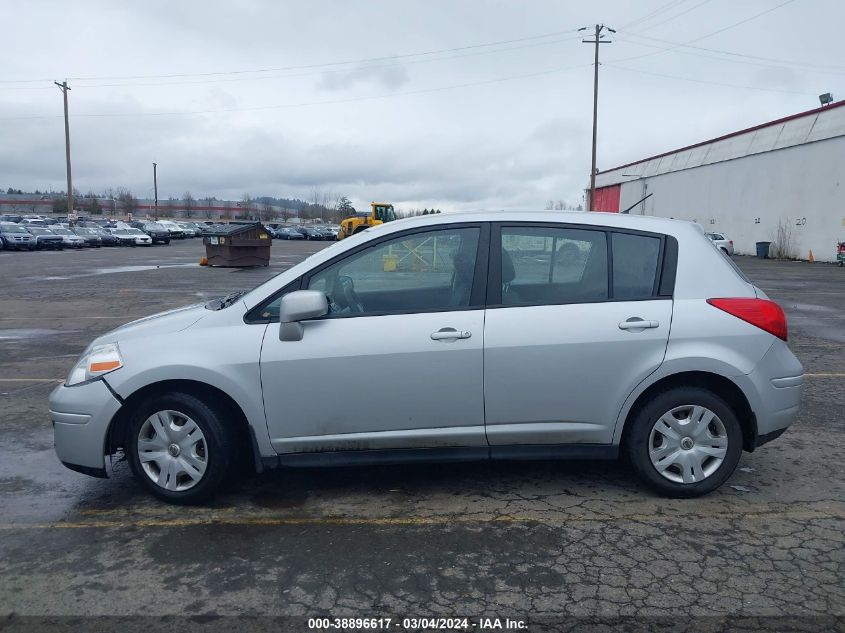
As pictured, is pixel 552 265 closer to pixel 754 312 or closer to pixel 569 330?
pixel 569 330

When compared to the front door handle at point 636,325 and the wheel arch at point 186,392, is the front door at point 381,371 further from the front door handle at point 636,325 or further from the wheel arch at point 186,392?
the front door handle at point 636,325

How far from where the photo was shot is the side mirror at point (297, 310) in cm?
420

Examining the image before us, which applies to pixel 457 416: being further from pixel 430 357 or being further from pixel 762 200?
pixel 762 200

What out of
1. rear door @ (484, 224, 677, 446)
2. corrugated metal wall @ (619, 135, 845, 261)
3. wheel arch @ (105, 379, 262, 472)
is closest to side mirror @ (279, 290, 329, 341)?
wheel arch @ (105, 379, 262, 472)

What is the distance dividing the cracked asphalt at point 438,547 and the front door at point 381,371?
473 millimetres

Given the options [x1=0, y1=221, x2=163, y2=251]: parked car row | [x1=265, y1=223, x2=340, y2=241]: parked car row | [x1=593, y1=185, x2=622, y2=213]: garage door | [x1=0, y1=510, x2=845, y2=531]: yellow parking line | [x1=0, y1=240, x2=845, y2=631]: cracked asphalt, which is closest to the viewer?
[x1=0, y1=240, x2=845, y2=631]: cracked asphalt

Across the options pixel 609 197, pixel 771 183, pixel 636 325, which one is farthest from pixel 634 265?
pixel 609 197

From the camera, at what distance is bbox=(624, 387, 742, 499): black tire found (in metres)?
4.36

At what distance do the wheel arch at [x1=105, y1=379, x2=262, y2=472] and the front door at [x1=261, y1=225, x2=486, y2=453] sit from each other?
249 mm

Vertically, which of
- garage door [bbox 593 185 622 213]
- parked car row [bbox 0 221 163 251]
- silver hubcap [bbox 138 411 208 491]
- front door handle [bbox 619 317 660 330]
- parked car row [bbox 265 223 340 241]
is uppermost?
garage door [bbox 593 185 622 213]

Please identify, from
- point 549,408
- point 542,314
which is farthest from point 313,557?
point 542,314

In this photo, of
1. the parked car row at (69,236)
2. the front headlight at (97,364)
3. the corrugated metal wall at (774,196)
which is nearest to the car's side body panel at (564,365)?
the front headlight at (97,364)

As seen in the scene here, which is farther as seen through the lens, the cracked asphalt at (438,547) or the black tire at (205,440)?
the black tire at (205,440)

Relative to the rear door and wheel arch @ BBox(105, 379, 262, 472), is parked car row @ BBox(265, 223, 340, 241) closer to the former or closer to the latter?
wheel arch @ BBox(105, 379, 262, 472)
